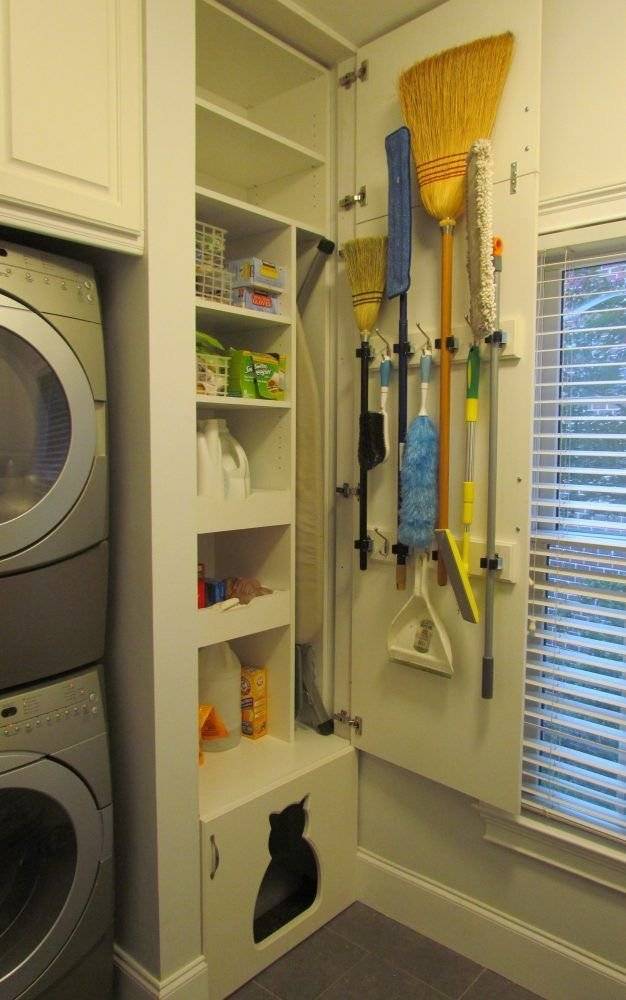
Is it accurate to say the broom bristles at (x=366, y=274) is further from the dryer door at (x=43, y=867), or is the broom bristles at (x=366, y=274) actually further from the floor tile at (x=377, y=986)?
the floor tile at (x=377, y=986)

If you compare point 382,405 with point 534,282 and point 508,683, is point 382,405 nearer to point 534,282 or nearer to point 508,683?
point 534,282

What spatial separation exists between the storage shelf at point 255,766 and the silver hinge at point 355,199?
1.45 m

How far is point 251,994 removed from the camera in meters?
1.64

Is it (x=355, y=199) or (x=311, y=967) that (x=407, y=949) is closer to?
(x=311, y=967)

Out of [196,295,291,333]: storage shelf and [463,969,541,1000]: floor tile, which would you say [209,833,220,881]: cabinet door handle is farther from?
[196,295,291,333]: storage shelf

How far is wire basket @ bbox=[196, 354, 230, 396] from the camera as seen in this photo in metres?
1.67

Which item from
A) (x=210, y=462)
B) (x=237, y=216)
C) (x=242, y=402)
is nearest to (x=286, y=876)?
(x=210, y=462)

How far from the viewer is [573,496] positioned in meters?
1.60

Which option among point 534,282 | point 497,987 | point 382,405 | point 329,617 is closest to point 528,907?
point 497,987

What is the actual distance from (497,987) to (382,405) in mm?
1520

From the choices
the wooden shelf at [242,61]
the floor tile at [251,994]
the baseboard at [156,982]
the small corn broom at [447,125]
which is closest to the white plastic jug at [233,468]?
the small corn broom at [447,125]

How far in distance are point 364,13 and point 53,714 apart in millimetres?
1856

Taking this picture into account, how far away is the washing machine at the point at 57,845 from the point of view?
1288mm

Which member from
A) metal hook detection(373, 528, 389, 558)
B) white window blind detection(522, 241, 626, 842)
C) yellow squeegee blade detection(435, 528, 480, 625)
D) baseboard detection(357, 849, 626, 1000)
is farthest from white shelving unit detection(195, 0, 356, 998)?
white window blind detection(522, 241, 626, 842)
